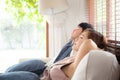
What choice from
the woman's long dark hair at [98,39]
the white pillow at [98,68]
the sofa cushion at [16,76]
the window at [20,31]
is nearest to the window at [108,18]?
the woman's long dark hair at [98,39]

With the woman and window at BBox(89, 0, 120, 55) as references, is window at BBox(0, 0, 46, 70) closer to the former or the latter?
window at BBox(89, 0, 120, 55)

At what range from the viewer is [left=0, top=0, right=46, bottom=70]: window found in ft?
12.0

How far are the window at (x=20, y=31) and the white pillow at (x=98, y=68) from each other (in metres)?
2.49

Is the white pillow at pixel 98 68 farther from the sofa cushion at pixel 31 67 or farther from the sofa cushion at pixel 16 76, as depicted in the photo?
the sofa cushion at pixel 31 67

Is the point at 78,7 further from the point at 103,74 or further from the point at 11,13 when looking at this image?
the point at 103,74

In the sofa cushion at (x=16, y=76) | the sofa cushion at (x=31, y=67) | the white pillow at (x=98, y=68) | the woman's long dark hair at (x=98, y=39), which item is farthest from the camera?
the sofa cushion at (x=31, y=67)

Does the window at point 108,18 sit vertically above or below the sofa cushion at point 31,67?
above

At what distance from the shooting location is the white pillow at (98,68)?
3.92 feet

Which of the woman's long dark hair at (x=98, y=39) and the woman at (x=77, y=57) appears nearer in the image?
the woman at (x=77, y=57)

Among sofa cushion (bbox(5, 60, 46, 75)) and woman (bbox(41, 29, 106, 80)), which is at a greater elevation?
woman (bbox(41, 29, 106, 80))

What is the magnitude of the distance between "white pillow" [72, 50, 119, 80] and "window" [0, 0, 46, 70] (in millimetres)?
2489

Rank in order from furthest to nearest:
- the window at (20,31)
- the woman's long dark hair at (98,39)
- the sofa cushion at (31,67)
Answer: the window at (20,31) → the sofa cushion at (31,67) → the woman's long dark hair at (98,39)

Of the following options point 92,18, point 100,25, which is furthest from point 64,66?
point 92,18

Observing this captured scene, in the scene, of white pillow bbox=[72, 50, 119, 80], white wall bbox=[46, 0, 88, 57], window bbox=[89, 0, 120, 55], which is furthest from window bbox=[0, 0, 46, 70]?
white pillow bbox=[72, 50, 119, 80]
